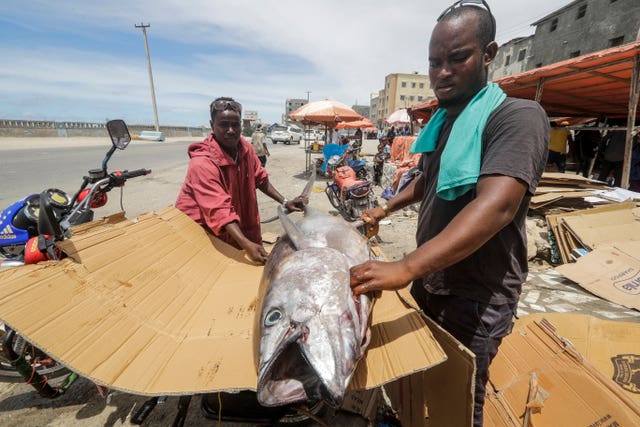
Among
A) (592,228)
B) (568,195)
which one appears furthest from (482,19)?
(568,195)

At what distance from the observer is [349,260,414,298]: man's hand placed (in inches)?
39.5

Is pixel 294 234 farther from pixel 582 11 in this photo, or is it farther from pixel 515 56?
pixel 515 56

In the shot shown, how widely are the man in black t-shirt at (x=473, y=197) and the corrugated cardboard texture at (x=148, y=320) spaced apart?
0.31 metres

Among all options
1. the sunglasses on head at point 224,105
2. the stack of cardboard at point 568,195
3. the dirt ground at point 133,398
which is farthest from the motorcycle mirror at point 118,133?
the stack of cardboard at point 568,195

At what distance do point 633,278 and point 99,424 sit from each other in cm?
525

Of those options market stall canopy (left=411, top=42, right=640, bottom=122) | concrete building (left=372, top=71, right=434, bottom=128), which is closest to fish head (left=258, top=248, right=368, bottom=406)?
market stall canopy (left=411, top=42, right=640, bottom=122)

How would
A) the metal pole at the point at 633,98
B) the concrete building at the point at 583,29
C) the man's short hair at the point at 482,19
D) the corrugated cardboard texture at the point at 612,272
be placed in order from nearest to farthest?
the man's short hair at the point at 482,19 → the corrugated cardboard texture at the point at 612,272 → the metal pole at the point at 633,98 → the concrete building at the point at 583,29

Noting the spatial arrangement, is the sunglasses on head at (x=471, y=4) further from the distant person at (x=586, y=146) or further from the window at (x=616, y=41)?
the window at (x=616, y=41)

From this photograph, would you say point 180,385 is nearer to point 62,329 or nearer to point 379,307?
point 62,329

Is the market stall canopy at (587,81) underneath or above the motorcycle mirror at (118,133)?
above

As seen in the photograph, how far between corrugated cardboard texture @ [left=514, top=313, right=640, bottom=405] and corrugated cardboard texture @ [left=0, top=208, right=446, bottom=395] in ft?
5.31

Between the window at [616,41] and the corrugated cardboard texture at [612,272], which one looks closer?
the corrugated cardboard texture at [612,272]

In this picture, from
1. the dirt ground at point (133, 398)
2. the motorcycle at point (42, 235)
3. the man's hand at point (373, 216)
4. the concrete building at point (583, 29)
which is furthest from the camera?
the concrete building at point (583, 29)

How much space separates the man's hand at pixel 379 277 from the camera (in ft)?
3.29
